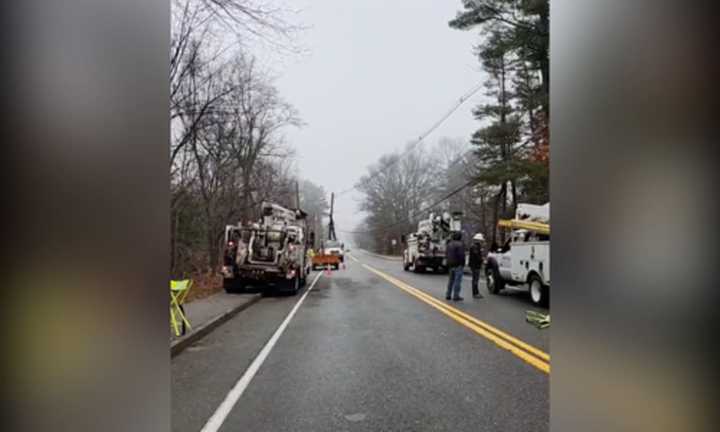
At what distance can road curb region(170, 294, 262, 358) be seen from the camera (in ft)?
22.1

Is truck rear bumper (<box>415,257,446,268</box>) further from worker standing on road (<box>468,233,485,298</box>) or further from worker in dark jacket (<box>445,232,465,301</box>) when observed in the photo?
worker in dark jacket (<box>445,232,465,301</box>)

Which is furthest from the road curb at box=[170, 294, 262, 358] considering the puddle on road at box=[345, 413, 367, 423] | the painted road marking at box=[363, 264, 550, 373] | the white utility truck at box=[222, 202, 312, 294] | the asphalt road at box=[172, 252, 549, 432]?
the painted road marking at box=[363, 264, 550, 373]

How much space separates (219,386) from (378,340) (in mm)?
2976

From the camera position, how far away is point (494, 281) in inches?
558

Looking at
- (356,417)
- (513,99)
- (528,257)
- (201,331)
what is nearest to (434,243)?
(513,99)

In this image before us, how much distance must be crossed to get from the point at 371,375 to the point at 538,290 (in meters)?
7.04

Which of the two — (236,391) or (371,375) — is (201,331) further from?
(371,375)
